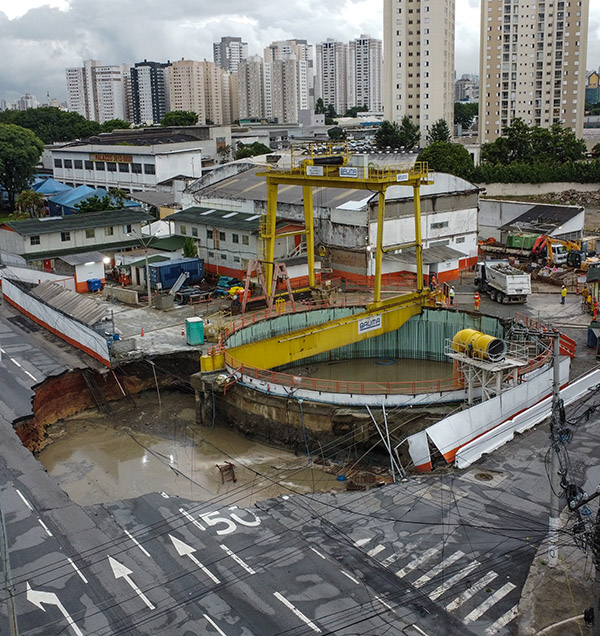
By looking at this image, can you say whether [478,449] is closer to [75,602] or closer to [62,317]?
[75,602]

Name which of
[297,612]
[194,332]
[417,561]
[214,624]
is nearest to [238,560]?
[214,624]

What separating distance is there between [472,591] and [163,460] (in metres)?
15.0

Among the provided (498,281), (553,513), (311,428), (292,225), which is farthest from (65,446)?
(498,281)

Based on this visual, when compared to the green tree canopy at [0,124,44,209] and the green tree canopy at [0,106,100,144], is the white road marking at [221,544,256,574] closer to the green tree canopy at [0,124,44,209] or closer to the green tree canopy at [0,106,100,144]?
the green tree canopy at [0,124,44,209]

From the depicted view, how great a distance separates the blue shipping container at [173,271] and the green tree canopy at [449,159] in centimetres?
3864

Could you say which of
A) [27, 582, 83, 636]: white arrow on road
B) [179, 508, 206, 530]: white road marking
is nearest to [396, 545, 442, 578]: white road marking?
[179, 508, 206, 530]: white road marking

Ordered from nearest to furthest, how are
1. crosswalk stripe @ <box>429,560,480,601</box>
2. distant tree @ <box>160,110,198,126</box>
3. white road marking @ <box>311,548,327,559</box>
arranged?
crosswalk stripe @ <box>429,560,480,601</box> < white road marking @ <box>311,548,327,559</box> < distant tree @ <box>160,110,198,126</box>

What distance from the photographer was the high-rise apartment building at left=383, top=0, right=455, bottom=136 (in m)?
116

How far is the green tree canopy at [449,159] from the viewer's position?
7850 cm

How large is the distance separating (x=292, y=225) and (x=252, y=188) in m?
8.02

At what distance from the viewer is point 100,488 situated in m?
26.8

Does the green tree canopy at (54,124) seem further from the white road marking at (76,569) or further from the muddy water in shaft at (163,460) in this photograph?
the white road marking at (76,569)

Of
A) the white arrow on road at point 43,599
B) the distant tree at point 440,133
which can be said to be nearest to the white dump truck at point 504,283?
the white arrow on road at point 43,599

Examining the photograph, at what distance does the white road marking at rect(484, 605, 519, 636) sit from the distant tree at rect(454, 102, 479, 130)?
17326 cm
